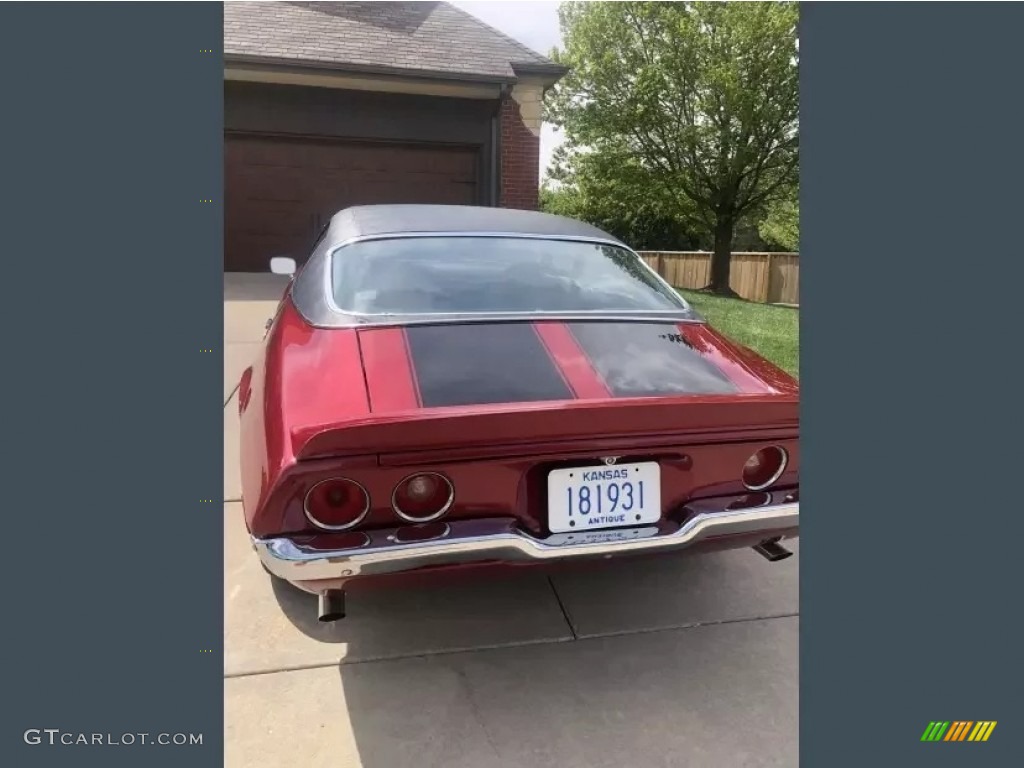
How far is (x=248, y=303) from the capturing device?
5.95 metres

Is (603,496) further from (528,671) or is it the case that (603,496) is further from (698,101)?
(698,101)

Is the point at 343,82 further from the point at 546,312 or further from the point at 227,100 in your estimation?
the point at 546,312

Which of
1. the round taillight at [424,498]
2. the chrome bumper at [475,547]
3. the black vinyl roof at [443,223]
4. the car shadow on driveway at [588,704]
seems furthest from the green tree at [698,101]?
the round taillight at [424,498]

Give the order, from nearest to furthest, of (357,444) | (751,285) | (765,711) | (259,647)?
(357,444) → (765,711) → (259,647) → (751,285)

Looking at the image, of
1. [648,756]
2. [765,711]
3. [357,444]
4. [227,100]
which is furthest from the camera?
[227,100]

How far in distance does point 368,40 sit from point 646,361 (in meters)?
6.75

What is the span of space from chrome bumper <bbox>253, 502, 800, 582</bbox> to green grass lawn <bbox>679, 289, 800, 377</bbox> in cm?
73

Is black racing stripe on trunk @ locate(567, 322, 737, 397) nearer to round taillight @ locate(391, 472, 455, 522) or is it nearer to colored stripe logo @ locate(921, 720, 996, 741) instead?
round taillight @ locate(391, 472, 455, 522)

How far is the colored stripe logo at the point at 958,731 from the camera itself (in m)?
1.76

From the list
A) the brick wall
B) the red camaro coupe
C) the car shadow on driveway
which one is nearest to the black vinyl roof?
the red camaro coupe

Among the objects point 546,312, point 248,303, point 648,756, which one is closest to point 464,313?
point 546,312

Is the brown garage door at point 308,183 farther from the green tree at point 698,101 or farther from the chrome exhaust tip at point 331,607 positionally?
the chrome exhaust tip at point 331,607

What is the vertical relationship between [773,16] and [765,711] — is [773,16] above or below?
above

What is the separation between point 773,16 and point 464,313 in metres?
2.49
